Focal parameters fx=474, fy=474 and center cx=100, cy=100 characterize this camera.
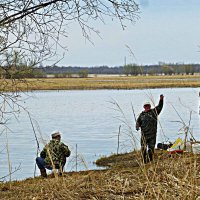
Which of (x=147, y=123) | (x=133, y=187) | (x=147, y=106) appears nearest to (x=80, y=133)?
(x=147, y=123)

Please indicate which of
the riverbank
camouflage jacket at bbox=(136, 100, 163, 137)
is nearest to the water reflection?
camouflage jacket at bbox=(136, 100, 163, 137)

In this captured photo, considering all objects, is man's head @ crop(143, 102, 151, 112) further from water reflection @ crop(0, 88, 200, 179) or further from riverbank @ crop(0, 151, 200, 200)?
riverbank @ crop(0, 151, 200, 200)

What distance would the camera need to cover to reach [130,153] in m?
12.1

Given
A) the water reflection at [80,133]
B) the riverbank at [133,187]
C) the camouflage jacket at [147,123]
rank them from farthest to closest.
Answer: the water reflection at [80,133] → the camouflage jacket at [147,123] → the riverbank at [133,187]

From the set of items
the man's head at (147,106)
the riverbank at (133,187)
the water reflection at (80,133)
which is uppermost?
the man's head at (147,106)

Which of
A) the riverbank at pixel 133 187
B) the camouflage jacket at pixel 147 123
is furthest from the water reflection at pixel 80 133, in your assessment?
the riverbank at pixel 133 187

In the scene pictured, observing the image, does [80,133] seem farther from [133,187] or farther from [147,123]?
[133,187]

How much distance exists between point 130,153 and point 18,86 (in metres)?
6.45

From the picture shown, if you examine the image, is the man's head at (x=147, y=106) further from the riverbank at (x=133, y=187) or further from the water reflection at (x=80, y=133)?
the riverbank at (x=133, y=187)

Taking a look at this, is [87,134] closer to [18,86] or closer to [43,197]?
[18,86]

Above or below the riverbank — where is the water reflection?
below

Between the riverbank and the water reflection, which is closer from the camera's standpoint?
the riverbank

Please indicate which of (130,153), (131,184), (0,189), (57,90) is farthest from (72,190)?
(57,90)

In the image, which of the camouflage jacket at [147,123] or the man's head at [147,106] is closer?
the man's head at [147,106]
